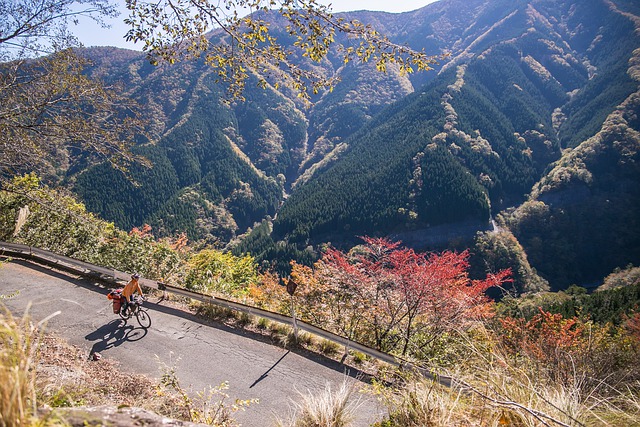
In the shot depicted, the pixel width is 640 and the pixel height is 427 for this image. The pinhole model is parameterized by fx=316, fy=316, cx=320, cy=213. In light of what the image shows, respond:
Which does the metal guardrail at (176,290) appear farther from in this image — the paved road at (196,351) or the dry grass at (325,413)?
the dry grass at (325,413)

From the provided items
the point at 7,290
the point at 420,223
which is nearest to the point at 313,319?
the point at 7,290

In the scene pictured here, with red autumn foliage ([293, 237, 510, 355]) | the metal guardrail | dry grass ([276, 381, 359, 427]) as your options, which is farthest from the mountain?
dry grass ([276, 381, 359, 427])

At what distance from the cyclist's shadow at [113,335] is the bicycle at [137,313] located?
0.54ft

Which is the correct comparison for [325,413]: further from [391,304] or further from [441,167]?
[441,167]

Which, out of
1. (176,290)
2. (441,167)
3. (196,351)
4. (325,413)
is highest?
(441,167)

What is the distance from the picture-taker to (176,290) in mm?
9117

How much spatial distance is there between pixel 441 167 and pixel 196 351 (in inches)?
3359

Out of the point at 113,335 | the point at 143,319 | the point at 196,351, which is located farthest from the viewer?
the point at 143,319

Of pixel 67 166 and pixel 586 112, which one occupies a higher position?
pixel 586 112

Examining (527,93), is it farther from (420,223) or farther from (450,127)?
(420,223)

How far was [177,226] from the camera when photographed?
93.3m

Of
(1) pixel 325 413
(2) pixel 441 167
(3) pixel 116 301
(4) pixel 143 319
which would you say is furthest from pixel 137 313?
(2) pixel 441 167

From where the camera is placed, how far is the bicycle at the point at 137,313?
7762mm

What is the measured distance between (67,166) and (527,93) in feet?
586
